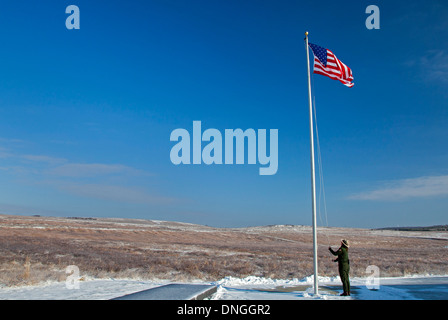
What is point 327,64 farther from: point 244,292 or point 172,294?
point 172,294

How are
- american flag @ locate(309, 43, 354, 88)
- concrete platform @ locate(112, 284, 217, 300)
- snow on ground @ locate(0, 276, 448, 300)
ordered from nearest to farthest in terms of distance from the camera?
concrete platform @ locate(112, 284, 217, 300) → snow on ground @ locate(0, 276, 448, 300) → american flag @ locate(309, 43, 354, 88)

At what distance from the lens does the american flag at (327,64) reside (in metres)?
14.0

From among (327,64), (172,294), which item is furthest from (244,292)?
(327,64)

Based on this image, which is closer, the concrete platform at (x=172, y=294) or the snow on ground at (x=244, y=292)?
the concrete platform at (x=172, y=294)

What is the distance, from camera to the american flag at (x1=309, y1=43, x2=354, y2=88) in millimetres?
14023

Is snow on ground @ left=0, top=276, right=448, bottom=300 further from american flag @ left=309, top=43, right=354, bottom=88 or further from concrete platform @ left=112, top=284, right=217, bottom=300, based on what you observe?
american flag @ left=309, top=43, right=354, bottom=88

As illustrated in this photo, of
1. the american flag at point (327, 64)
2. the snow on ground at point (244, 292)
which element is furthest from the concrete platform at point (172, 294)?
the american flag at point (327, 64)

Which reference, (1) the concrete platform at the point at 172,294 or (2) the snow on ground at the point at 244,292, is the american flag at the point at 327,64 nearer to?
(2) the snow on ground at the point at 244,292

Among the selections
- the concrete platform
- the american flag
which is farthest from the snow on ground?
the american flag

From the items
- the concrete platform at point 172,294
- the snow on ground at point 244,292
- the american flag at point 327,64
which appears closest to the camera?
the concrete platform at point 172,294
